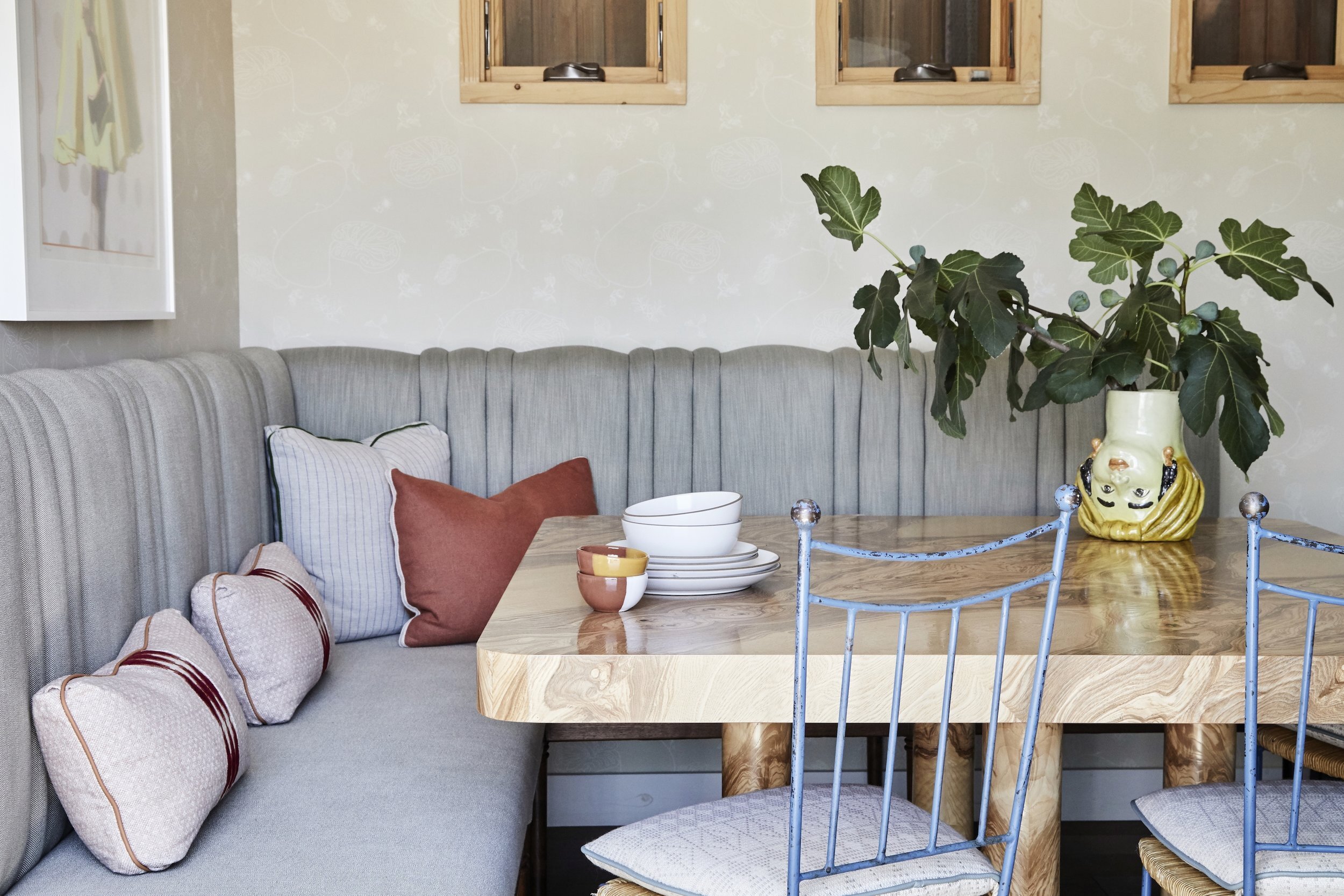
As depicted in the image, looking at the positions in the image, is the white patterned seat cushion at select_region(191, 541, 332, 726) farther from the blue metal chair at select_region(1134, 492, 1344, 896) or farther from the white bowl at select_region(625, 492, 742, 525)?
the blue metal chair at select_region(1134, 492, 1344, 896)

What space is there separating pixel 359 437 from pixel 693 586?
1399 millimetres

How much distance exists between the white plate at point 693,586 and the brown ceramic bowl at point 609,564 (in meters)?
0.09

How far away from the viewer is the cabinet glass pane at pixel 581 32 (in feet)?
9.22

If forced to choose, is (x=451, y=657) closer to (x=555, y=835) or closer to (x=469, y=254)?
(x=555, y=835)

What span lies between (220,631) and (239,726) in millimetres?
265

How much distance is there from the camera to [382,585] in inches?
91.7

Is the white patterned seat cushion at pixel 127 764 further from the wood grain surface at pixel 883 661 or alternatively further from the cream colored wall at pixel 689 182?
the cream colored wall at pixel 689 182

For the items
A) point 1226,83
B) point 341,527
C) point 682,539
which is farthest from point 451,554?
point 1226,83

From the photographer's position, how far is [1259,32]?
112 inches

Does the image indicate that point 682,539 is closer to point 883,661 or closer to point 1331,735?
point 883,661

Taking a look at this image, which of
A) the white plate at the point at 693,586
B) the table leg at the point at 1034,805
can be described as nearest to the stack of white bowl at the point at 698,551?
the white plate at the point at 693,586

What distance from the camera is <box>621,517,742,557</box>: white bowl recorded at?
60.9 inches

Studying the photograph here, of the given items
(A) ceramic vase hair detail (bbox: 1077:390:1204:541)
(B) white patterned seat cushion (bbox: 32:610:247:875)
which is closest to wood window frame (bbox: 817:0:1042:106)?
(A) ceramic vase hair detail (bbox: 1077:390:1204:541)

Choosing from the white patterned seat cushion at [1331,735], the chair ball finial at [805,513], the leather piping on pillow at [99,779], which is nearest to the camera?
the chair ball finial at [805,513]
